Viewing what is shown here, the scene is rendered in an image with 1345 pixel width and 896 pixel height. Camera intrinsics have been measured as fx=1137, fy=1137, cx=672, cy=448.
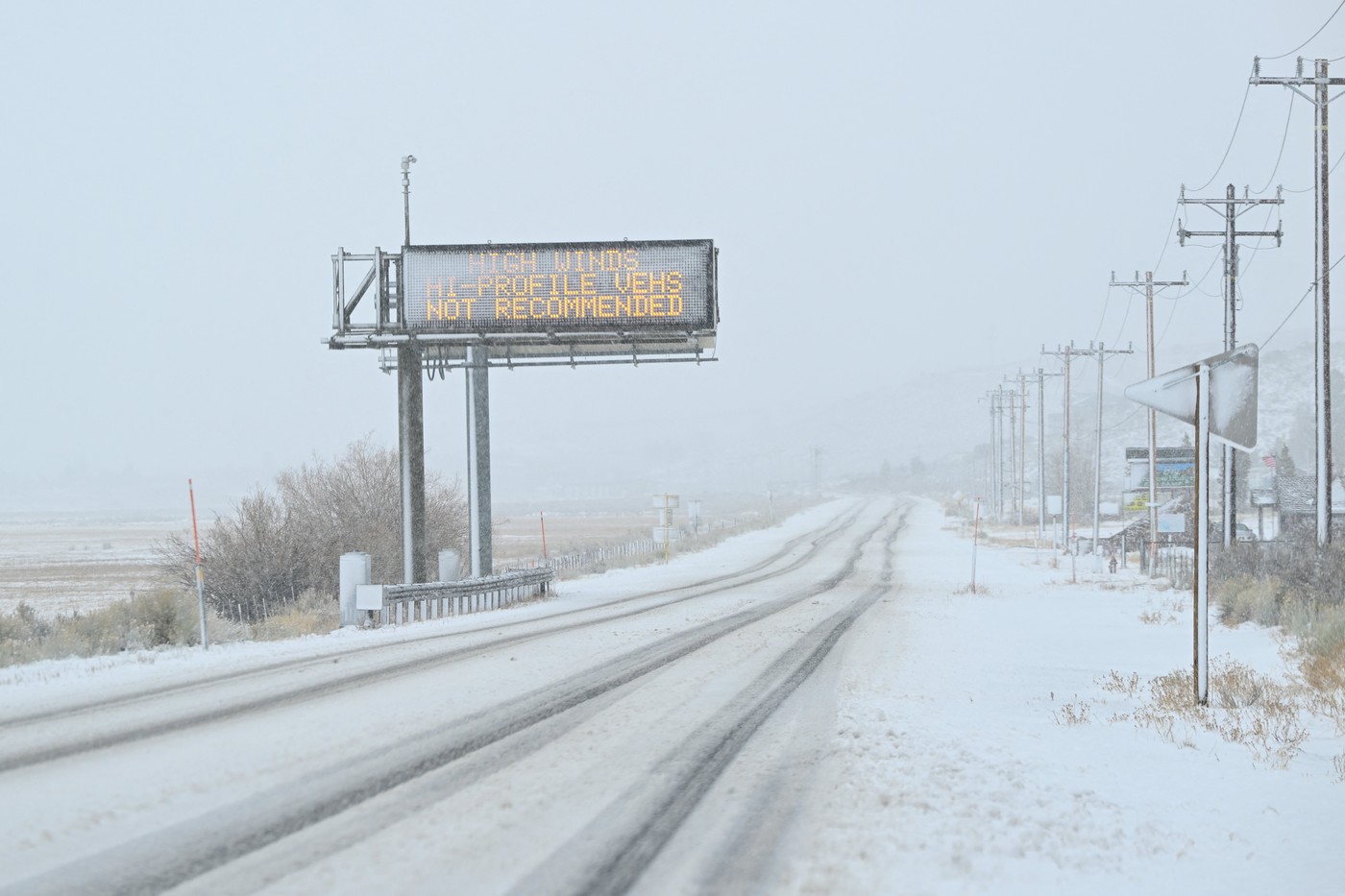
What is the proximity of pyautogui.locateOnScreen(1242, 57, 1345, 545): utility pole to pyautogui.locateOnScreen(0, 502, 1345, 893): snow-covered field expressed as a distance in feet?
35.3

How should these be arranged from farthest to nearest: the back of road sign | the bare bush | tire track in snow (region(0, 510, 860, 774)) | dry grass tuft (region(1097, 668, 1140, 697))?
the bare bush → dry grass tuft (region(1097, 668, 1140, 697)) → the back of road sign → tire track in snow (region(0, 510, 860, 774))

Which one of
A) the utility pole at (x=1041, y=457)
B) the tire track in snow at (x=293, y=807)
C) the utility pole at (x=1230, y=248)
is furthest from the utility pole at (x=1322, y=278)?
the utility pole at (x=1041, y=457)

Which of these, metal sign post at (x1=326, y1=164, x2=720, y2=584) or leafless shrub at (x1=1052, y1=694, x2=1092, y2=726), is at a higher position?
metal sign post at (x1=326, y1=164, x2=720, y2=584)

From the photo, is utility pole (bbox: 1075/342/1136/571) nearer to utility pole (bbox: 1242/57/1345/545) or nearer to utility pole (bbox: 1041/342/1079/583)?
utility pole (bbox: 1041/342/1079/583)

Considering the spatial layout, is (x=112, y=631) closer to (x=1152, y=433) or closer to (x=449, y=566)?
(x=449, y=566)

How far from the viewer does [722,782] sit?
23.4 ft

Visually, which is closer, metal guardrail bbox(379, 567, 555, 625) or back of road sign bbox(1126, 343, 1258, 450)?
back of road sign bbox(1126, 343, 1258, 450)

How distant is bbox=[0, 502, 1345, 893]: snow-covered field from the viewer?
5438 millimetres

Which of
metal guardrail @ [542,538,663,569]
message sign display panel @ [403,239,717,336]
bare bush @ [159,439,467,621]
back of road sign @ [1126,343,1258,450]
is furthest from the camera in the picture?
metal guardrail @ [542,538,663,569]

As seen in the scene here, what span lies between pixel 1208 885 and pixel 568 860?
10.1 feet

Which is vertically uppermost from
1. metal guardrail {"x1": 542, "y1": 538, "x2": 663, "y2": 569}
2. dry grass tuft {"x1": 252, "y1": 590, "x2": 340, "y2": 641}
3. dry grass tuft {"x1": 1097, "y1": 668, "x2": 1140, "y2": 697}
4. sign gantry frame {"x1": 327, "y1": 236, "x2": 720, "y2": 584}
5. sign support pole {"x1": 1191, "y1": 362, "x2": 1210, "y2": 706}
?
sign gantry frame {"x1": 327, "y1": 236, "x2": 720, "y2": 584}

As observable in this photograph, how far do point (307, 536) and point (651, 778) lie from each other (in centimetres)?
2387

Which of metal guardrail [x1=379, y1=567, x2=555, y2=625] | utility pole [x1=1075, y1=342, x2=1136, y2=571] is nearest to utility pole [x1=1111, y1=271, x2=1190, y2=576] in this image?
utility pole [x1=1075, y1=342, x2=1136, y2=571]

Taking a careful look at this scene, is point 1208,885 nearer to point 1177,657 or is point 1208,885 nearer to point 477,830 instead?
point 477,830
